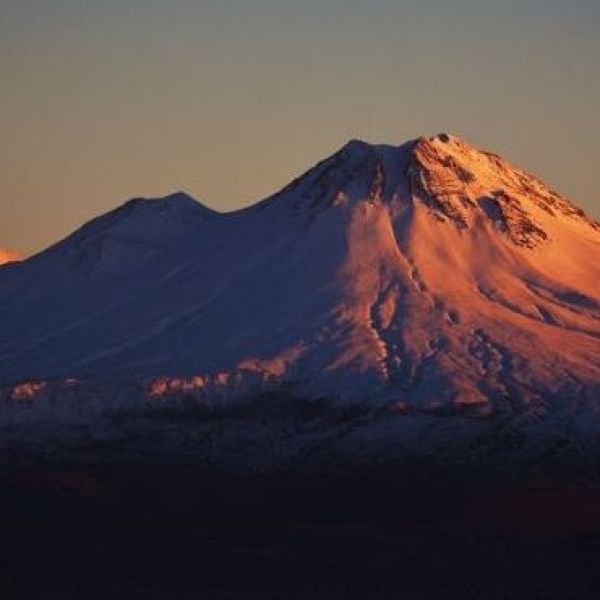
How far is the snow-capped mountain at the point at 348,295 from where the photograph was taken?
116m

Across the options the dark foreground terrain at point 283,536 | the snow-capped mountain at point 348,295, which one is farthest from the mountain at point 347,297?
the dark foreground terrain at point 283,536

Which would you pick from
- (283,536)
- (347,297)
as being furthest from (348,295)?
(283,536)

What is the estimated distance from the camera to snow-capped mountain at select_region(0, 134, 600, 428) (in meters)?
116

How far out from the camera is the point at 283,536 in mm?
93562

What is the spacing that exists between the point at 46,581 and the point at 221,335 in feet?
142

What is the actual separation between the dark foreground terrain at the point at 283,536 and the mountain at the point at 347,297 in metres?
9.30

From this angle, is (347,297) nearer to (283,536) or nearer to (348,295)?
(348,295)

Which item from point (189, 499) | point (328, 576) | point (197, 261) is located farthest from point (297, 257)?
point (328, 576)

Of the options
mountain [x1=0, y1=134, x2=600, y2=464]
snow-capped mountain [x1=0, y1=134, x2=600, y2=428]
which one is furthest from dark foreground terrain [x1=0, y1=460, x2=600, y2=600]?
snow-capped mountain [x1=0, y1=134, x2=600, y2=428]

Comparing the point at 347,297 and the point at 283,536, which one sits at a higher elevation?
the point at 347,297

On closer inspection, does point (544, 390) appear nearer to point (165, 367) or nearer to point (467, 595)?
point (165, 367)

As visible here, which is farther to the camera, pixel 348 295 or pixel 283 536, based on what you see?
pixel 348 295

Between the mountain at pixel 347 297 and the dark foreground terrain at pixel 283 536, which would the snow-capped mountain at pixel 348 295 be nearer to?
the mountain at pixel 347 297

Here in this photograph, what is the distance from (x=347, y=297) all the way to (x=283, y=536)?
32.5 meters
